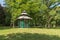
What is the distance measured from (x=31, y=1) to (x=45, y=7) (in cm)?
330

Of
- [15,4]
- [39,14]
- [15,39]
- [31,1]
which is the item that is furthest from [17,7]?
[15,39]

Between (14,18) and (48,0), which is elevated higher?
(48,0)

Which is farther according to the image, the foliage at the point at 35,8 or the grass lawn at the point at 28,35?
the foliage at the point at 35,8

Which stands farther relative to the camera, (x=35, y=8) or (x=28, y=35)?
(x=35, y=8)

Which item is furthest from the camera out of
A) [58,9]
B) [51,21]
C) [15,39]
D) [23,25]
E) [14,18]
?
[51,21]

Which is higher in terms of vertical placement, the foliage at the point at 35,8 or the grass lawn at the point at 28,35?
the foliage at the point at 35,8

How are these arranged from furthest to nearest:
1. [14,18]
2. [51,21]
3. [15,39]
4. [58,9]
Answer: [51,21] < [58,9] < [14,18] < [15,39]

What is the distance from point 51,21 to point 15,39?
33283mm

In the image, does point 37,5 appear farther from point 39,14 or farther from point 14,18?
point 14,18

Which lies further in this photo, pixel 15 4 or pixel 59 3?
pixel 59 3

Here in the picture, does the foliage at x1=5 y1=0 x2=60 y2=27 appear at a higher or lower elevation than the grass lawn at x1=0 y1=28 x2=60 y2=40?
higher

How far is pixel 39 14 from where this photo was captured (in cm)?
4256

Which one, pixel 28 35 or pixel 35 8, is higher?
pixel 35 8

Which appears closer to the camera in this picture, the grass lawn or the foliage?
the grass lawn
